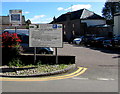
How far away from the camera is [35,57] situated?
10.0 meters

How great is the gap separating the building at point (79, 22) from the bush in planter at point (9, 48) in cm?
3832

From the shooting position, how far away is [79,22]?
50406mm

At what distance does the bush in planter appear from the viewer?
10062 mm

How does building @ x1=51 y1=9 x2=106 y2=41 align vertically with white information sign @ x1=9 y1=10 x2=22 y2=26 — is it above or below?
above

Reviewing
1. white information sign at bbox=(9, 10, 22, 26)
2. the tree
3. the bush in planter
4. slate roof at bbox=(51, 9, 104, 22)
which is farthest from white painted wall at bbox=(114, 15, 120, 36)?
the bush in planter

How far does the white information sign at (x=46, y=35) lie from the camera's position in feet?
32.2

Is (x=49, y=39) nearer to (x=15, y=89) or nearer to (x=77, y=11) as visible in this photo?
(x=15, y=89)

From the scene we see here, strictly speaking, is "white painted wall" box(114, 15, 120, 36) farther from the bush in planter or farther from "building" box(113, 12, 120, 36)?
the bush in planter

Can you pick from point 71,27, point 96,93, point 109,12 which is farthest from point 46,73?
point 109,12

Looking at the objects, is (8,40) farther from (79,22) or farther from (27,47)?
(79,22)

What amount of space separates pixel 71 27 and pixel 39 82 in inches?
1875

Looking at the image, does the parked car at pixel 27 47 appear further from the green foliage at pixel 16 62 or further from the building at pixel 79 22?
the building at pixel 79 22

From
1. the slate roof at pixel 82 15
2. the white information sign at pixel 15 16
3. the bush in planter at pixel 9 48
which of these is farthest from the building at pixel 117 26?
the bush in planter at pixel 9 48

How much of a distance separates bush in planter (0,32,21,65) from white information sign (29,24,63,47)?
103 cm
